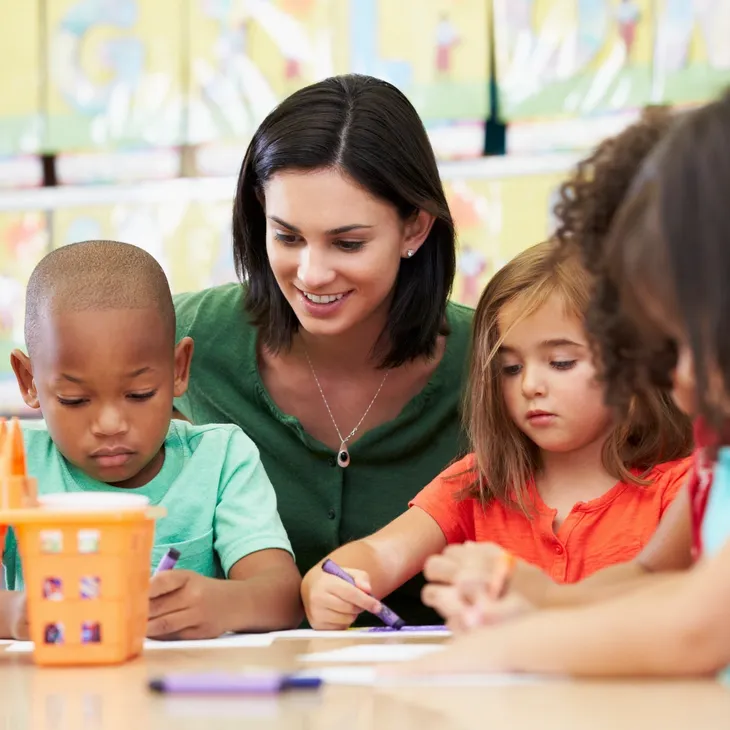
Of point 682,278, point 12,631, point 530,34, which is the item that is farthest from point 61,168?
point 682,278

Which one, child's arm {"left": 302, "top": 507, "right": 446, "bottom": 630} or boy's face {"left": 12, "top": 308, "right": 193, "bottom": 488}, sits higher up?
boy's face {"left": 12, "top": 308, "right": 193, "bottom": 488}

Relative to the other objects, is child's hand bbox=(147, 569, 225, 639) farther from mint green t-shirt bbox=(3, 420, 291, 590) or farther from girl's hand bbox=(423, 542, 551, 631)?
girl's hand bbox=(423, 542, 551, 631)

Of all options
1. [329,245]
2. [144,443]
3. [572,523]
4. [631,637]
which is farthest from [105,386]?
[631,637]

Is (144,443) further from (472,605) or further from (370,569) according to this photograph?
(472,605)

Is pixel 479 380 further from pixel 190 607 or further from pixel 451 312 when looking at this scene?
pixel 190 607

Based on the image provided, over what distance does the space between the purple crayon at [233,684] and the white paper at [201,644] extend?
338mm

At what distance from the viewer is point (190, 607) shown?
128 centimetres

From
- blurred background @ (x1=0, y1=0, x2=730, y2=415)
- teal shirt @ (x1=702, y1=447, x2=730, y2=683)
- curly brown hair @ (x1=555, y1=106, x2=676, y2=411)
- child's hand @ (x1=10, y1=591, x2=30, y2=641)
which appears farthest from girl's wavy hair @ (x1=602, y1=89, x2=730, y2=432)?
blurred background @ (x1=0, y1=0, x2=730, y2=415)

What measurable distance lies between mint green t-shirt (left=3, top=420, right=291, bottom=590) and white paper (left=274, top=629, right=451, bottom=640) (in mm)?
185

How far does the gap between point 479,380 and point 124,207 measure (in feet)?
6.58

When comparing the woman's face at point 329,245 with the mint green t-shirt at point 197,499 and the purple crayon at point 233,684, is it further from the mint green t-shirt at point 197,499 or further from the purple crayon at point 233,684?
the purple crayon at point 233,684

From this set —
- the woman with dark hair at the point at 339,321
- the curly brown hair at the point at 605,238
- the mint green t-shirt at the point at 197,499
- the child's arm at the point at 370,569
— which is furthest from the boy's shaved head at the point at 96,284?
the curly brown hair at the point at 605,238

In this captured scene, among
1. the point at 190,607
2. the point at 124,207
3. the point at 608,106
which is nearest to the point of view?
the point at 190,607

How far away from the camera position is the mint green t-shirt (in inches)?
60.0
